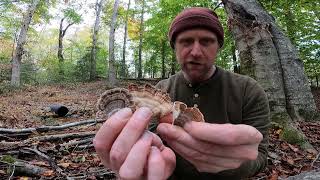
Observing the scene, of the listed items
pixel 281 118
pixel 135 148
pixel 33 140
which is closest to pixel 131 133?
pixel 135 148

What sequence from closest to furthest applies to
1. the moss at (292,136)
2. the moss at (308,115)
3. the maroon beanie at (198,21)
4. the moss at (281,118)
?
1. the maroon beanie at (198,21)
2. the moss at (292,136)
3. the moss at (281,118)
4. the moss at (308,115)

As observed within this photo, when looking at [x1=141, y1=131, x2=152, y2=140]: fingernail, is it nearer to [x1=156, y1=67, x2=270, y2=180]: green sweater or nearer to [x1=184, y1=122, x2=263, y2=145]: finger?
[x1=184, y1=122, x2=263, y2=145]: finger

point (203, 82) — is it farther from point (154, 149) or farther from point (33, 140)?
point (33, 140)

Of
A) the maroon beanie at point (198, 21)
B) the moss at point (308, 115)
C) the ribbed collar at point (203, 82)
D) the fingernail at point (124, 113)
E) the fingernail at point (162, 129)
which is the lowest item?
the moss at point (308, 115)

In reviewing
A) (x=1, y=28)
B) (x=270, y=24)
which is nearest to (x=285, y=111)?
(x=270, y=24)

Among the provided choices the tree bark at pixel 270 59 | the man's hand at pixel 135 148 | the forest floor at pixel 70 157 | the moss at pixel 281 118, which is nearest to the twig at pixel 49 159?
the forest floor at pixel 70 157

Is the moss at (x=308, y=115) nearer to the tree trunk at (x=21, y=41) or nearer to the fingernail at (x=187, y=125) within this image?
the fingernail at (x=187, y=125)

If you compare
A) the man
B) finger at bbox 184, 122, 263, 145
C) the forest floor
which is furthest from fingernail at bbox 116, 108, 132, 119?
the forest floor
